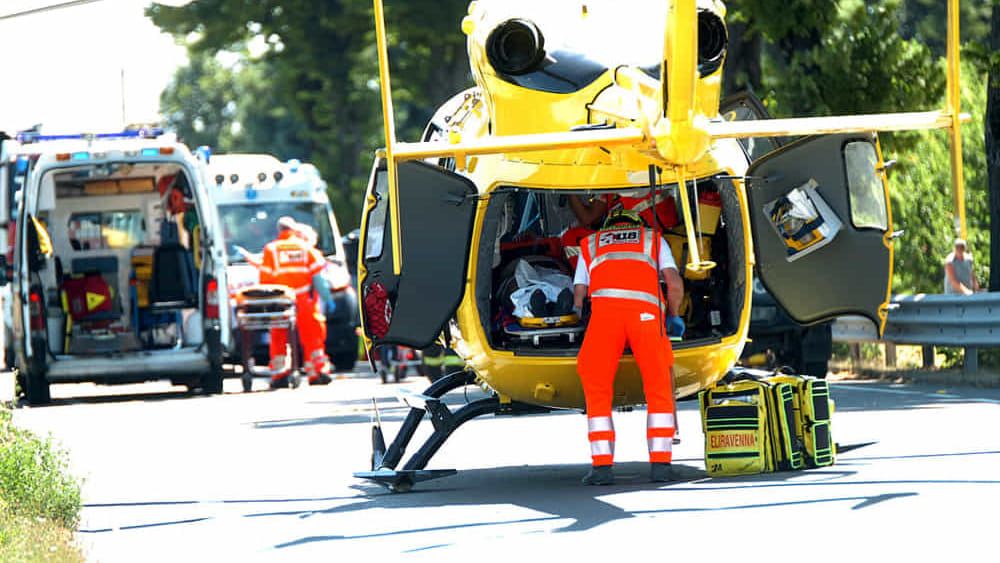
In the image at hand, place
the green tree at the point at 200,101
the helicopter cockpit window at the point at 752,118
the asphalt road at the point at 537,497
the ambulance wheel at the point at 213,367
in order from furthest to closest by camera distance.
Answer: the green tree at the point at 200,101 < the ambulance wheel at the point at 213,367 < the helicopter cockpit window at the point at 752,118 < the asphalt road at the point at 537,497

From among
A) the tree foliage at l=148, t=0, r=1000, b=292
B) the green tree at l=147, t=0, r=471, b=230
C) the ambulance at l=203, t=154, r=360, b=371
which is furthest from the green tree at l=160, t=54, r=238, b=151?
the ambulance at l=203, t=154, r=360, b=371

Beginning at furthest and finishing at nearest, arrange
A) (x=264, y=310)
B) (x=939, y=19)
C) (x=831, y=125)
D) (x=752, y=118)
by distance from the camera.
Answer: (x=939, y=19) → (x=264, y=310) → (x=752, y=118) → (x=831, y=125)

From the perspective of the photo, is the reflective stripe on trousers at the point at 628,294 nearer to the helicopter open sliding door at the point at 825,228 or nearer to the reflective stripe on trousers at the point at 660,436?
the reflective stripe on trousers at the point at 660,436

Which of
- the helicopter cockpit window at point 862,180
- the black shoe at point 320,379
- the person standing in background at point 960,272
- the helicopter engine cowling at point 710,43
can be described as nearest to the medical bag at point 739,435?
the helicopter cockpit window at point 862,180

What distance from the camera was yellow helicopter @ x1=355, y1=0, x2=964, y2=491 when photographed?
34.5 feet

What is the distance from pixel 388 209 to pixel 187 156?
9553 millimetres

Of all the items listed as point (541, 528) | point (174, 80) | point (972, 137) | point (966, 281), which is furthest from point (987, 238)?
point (174, 80)

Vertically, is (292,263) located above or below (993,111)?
below

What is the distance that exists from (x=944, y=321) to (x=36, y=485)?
1009 cm

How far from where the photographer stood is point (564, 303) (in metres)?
11.1

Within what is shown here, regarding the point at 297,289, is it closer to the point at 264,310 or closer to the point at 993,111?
the point at 264,310

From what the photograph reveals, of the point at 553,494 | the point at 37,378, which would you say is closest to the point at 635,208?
the point at 553,494

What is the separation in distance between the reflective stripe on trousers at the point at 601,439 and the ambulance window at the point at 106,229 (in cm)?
1286

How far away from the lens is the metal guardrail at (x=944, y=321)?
16.5 m
